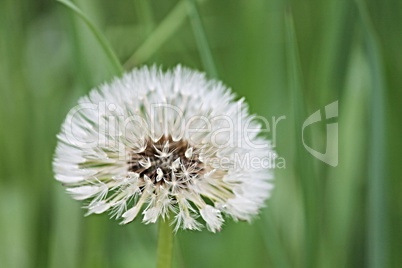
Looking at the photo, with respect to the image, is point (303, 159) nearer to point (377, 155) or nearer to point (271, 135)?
point (377, 155)

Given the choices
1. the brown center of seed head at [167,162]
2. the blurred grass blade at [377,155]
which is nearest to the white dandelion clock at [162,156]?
the brown center of seed head at [167,162]

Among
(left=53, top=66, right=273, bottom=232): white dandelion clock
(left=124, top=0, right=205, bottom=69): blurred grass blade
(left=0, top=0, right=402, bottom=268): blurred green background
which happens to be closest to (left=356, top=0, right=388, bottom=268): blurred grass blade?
(left=0, top=0, right=402, bottom=268): blurred green background

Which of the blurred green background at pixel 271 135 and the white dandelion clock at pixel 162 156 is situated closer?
the white dandelion clock at pixel 162 156

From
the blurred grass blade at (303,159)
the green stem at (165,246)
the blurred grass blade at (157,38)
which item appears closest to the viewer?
the green stem at (165,246)

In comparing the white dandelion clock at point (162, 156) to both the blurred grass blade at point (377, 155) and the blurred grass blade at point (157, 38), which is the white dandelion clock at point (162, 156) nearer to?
the blurred grass blade at point (377, 155)

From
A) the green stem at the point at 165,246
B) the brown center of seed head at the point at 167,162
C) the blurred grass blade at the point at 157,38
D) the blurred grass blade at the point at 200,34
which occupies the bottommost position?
the green stem at the point at 165,246

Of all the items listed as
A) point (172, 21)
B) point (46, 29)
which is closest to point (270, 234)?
point (172, 21)

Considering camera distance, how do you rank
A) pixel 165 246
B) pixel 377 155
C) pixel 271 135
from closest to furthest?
pixel 165 246 → pixel 377 155 → pixel 271 135

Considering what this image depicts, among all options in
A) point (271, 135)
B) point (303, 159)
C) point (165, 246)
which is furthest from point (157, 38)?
point (165, 246)
